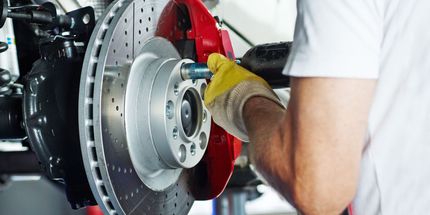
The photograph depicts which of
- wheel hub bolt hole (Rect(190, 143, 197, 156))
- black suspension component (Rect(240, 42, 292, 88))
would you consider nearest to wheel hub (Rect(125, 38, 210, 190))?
wheel hub bolt hole (Rect(190, 143, 197, 156))

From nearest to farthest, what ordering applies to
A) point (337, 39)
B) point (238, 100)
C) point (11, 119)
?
point (337, 39) → point (238, 100) → point (11, 119)

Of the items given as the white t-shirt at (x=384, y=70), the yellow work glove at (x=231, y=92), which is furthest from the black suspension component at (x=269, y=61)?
the white t-shirt at (x=384, y=70)

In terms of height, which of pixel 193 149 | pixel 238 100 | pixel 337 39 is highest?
pixel 337 39

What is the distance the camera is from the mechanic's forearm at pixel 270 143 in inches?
23.5

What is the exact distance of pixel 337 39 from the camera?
537mm

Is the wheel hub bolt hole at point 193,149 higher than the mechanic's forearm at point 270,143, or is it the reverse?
the mechanic's forearm at point 270,143

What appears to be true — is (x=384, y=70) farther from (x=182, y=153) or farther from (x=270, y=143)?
(x=182, y=153)

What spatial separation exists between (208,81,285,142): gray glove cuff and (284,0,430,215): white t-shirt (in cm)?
17

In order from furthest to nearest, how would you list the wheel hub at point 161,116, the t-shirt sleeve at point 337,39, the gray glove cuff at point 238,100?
the wheel hub at point 161,116, the gray glove cuff at point 238,100, the t-shirt sleeve at point 337,39

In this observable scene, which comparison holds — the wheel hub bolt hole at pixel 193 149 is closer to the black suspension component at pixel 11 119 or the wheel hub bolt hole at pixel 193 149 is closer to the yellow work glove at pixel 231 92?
the yellow work glove at pixel 231 92

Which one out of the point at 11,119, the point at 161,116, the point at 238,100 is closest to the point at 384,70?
the point at 238,100

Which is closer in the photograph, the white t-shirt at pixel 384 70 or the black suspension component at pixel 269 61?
the white t-shirt at pixel 384 70

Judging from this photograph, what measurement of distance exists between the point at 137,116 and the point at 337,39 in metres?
0.39

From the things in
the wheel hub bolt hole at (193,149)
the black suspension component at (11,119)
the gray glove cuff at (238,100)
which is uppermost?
the gray glove cuff at (238,100)
